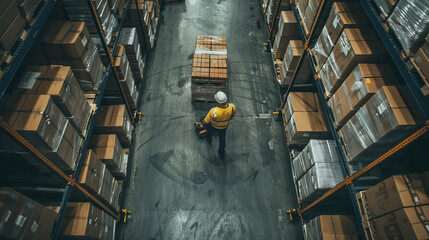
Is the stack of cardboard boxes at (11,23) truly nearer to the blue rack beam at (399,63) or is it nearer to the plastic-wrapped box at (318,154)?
the blue rack beam at (399,63)

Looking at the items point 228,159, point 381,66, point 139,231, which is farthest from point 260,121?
point 139,231

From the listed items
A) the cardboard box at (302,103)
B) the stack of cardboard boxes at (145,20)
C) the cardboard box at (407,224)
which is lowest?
the cardboard box at (407,224)

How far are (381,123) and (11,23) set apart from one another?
418 centimetres

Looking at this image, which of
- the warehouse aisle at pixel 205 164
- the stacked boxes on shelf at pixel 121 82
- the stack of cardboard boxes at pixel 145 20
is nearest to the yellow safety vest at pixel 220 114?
the warehouse aisle at pixel 205 164

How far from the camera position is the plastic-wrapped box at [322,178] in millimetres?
3893

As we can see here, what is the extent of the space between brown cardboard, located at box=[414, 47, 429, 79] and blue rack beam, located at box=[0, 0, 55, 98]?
4.14 metres

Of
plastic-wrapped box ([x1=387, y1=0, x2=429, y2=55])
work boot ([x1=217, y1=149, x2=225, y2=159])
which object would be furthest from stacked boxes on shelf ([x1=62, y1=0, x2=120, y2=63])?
plastic-wrapped box ([x1=387, y1=0, x2=429, y2=55])

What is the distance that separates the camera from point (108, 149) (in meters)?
4.45

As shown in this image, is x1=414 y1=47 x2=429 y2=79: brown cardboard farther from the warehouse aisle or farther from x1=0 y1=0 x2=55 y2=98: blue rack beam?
x1=0 y1=0 x2=55 y2=98: blue rack beam

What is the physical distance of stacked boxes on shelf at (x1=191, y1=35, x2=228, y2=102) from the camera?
5.90 metres

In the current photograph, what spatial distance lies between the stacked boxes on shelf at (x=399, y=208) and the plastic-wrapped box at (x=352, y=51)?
165 centimetres

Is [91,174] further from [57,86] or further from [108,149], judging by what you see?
[57,86]

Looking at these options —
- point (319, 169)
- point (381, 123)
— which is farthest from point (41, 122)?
point (319, 169)

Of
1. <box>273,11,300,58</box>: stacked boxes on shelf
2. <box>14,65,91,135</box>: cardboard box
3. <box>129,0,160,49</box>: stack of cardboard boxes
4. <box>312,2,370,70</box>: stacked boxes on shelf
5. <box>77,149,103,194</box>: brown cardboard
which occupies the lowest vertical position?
<box>77,149,103,194</box>: brown cardboard
